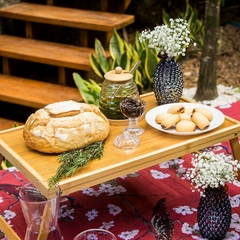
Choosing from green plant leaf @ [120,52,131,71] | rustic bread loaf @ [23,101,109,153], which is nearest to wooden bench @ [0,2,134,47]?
green plant leaf @ [120,52,131,71]

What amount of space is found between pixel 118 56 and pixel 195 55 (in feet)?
4.39

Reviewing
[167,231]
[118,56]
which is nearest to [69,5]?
[118,56]

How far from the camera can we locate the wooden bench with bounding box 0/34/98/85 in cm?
365

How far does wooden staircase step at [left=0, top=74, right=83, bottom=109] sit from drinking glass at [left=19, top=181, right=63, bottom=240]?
172 centimetres

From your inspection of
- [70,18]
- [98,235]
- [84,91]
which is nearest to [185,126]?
[98,235]

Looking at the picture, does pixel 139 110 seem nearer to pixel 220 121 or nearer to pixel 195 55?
pixel 220 121

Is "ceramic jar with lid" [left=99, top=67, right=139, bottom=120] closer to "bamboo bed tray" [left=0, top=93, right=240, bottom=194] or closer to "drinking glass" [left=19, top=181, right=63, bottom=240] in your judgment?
"bamboo bed tray" [left=0, top=93, right=240, bottom=194]

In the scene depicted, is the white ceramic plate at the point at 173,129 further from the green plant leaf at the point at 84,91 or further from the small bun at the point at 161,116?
the green plant leaf at the point at 84,91

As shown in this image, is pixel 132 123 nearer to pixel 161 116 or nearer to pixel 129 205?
pixel 161 116

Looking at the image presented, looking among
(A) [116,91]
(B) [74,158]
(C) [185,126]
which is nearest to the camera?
(B) [74,158]

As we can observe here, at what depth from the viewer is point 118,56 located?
12.5 feet

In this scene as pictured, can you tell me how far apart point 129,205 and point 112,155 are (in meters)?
0.45

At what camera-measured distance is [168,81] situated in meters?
2.33

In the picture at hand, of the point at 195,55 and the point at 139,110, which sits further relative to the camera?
the point at 195,55
